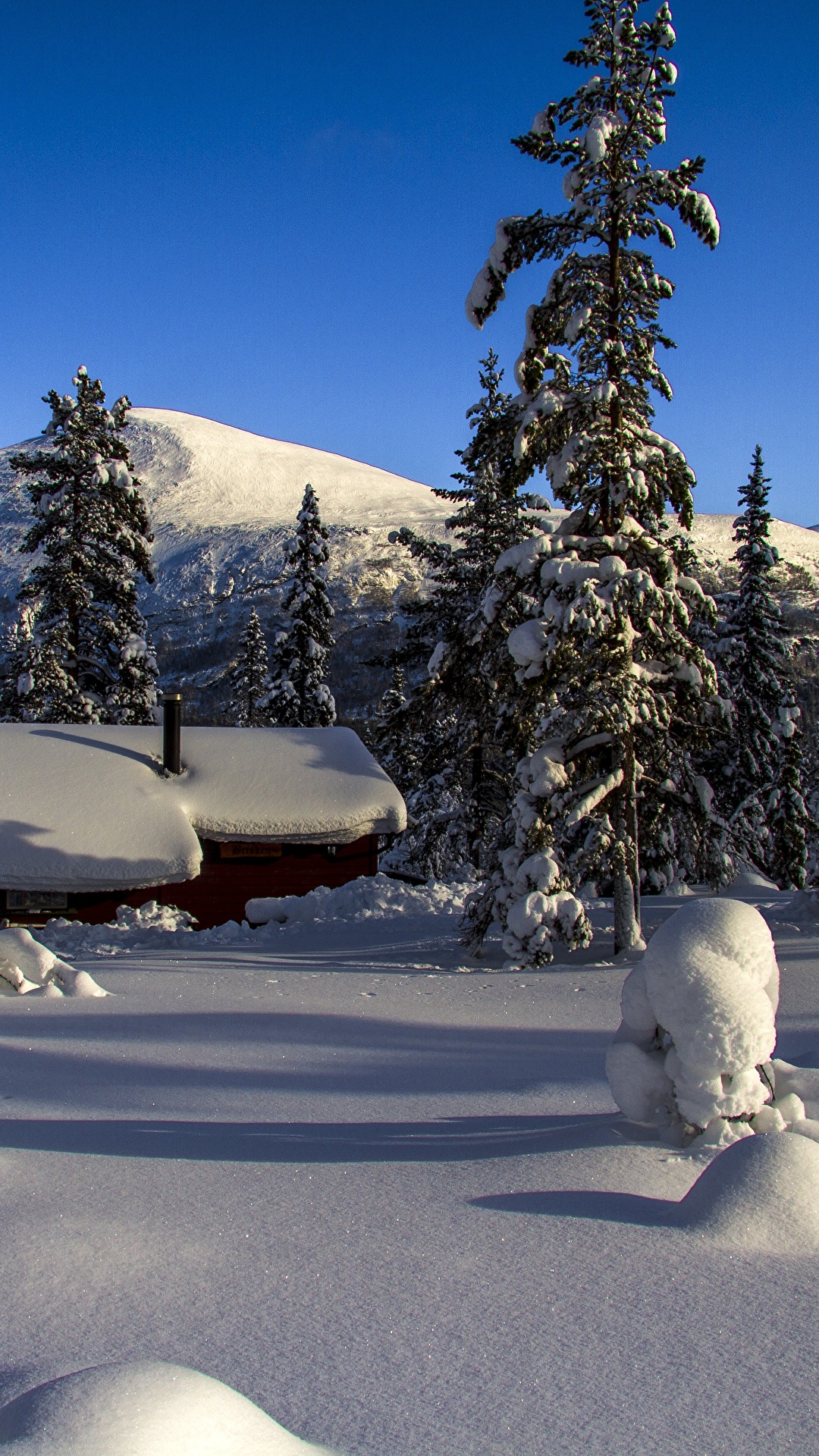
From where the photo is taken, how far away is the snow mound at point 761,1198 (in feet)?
11.4

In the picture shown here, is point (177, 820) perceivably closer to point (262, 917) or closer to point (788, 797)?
point (262, 917)

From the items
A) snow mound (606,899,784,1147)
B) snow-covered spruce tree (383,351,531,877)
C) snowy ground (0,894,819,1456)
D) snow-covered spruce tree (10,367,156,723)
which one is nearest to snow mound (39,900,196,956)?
snow-covered spruce tree (383,351,531,877)

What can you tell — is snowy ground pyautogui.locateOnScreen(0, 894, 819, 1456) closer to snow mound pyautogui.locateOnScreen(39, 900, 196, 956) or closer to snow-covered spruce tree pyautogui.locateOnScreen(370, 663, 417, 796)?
snow mound pyautogui.locateOnScreen(39, 900, 196, 956)

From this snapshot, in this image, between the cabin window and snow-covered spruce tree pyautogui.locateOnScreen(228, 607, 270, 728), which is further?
snow-covered spruce tree pyautogui.locateOnScreen(228, 607, 270, 728)

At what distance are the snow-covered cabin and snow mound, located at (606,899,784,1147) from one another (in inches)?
617

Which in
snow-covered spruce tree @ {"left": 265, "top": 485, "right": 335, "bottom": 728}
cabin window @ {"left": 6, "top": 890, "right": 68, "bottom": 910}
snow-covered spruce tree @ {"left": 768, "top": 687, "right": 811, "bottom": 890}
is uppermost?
snow-covered spruce tree @ {"left": 265, "top": 485, "right": 335, "bottom": 728}

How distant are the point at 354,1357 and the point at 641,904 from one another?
48.0 feet

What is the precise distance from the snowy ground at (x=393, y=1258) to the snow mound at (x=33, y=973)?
222 cm

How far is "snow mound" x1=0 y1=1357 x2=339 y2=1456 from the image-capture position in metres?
2.04

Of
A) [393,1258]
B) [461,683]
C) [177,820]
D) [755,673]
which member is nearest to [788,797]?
[755,673]

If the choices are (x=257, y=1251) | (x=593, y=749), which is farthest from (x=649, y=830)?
(x=257, y=1251)

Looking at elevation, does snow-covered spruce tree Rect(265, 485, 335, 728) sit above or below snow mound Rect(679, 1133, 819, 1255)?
above

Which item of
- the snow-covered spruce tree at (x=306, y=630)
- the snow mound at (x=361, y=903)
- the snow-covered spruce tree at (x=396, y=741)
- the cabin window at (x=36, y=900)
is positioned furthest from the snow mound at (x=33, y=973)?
the snow-covered spruce tree at (x=306, y=630)

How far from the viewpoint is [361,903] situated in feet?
58.3
